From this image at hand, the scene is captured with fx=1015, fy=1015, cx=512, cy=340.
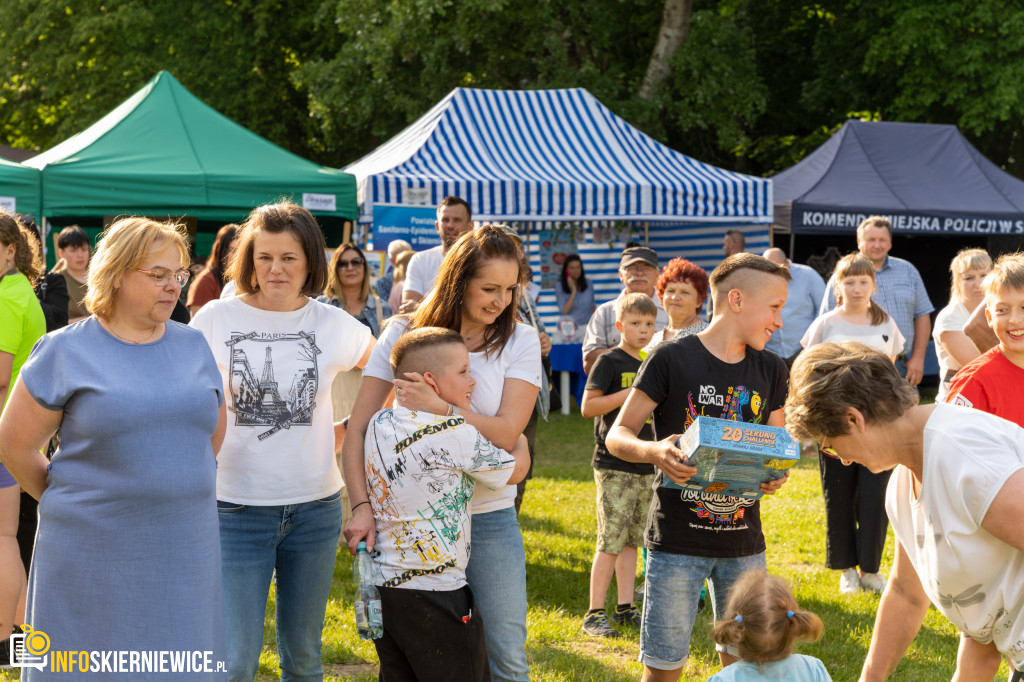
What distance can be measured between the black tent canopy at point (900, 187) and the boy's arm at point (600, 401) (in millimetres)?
8262

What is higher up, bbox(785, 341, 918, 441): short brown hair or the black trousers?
bbox(785, 341, 918, 441): short brown hair

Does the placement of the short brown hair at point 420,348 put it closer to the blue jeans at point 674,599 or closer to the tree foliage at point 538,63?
the blue jeans at point 674,599

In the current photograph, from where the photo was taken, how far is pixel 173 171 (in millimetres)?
9109

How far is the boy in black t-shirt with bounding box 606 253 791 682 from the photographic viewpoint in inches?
130

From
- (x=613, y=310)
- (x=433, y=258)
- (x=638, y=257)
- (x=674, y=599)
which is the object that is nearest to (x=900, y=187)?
(x=638, y=257)

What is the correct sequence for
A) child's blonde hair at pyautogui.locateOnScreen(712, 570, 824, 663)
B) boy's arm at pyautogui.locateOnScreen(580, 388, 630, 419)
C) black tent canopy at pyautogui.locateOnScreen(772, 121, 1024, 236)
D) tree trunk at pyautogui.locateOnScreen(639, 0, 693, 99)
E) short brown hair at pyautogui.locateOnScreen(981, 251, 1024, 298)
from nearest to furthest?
child's blonde hair at pyautogui.locateOnScreen(712, 570, 824, 663)
short brown hair at pyautogui.locateOnScreen(981, 251, 1024, 298)
boy's arm at pyautogui.locateOnScreen(580, 388, 630, 419)
black tent canopy at pyautogui.locateOnScreen(772, 121, 1024, 236)
tree trunk at pyautogui.locateOnScreen(639, 0, 693, 99)

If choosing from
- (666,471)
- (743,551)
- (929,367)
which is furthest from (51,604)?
(929,367)

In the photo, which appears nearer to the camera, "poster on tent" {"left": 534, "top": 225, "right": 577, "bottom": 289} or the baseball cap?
the baseball cap

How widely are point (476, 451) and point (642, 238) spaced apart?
12.4 m

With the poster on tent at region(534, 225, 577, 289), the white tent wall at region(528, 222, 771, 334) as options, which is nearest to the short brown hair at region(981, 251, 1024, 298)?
the white tent wall at region(528, 222, 771, 334)

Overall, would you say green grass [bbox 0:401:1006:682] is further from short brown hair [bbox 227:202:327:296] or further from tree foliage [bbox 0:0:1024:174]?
tree foliage [bbox 0:0:1024:174]

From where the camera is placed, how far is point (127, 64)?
68.8 feet

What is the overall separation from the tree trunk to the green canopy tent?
34.4 ft

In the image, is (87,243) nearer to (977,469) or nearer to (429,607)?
(429,607)
